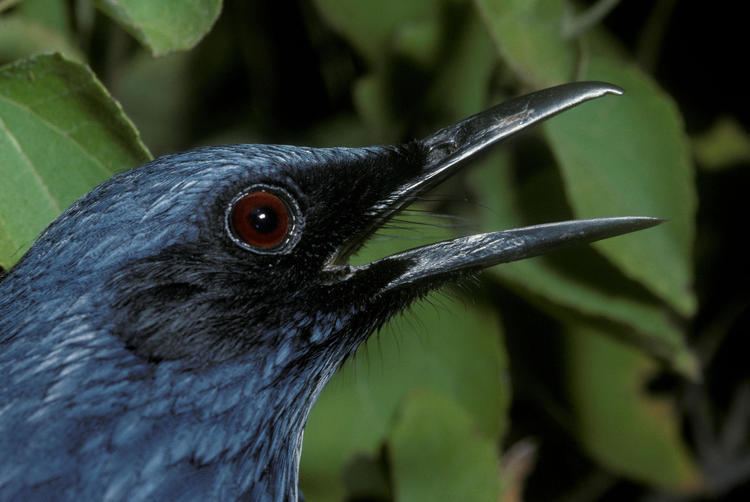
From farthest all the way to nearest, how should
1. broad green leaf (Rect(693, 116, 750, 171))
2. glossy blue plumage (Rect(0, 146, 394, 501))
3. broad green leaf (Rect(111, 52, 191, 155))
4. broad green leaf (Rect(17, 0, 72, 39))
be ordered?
broad green leaf (Rect(693, 116, 750, 171)), broad green leaf (Rect(111, 52, 191, 155)), broad green leaf (Rect(17, 0, 72, 39)), glossy blue plumage (Rect(0, 146, 394, 501))

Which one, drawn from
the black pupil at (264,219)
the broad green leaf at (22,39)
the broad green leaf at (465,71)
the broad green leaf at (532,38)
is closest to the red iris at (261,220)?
the black pupil at (264,219)

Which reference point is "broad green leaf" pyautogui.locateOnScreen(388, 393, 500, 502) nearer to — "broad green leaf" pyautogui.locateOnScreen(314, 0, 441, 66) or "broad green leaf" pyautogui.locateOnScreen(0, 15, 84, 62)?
"broad green leaf" pyautogui.locateOnScreen(314, 0, 441, 66)

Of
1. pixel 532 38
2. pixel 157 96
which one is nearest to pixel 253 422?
pixel 532 38

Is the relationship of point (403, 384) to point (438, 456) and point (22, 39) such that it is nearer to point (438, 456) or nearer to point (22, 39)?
point (438, 456)

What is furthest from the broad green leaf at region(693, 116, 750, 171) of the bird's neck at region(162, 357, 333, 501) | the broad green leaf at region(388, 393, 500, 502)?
the bird's neck at region(162, 357, 333, 501)

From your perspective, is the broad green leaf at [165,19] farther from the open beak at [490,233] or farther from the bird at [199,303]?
the open beak at [490,233]

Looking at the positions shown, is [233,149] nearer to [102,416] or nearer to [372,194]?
[372,194]

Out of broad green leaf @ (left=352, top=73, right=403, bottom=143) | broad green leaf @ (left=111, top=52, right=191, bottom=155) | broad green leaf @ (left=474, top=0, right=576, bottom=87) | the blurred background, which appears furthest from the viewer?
broad green leaf @ (left=111, top=52, right=191, bottom=155)
